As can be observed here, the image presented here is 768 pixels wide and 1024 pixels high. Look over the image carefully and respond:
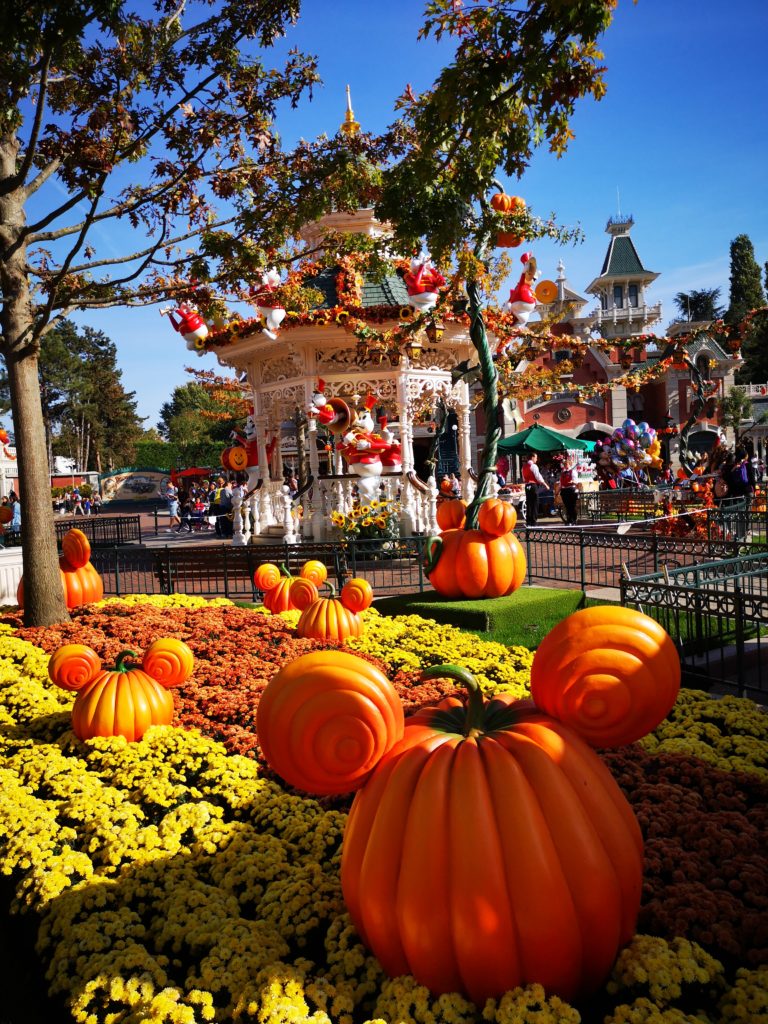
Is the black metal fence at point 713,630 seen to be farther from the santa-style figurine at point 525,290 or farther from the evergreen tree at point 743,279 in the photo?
the evergreen tree at point 743,279

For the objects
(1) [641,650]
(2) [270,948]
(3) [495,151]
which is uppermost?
(3) [495,151]

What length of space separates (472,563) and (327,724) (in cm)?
587

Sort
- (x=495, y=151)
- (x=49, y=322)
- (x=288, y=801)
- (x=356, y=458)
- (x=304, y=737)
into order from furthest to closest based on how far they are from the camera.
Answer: (x=356, y=458), (x=49, y=322), (x=495, y=151), (x=288, y=801), (x=304, y=737)

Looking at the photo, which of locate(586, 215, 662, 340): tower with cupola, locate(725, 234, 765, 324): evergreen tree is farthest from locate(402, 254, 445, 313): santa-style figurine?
locate(725, 234, 765, 324): evergreen tree

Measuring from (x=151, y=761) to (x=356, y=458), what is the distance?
911 cm

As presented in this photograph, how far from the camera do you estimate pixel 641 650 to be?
2.54 m

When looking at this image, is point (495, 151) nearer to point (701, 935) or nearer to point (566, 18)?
point (566, 18)

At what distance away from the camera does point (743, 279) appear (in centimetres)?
5606

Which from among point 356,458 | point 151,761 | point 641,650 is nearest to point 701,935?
point 641,650

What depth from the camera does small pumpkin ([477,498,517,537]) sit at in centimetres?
780

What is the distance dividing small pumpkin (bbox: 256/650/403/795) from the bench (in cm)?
858

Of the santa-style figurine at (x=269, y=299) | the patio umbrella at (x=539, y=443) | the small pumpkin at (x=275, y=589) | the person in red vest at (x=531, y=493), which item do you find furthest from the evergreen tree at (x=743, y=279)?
the small pumpkin at (x=275, y=589)

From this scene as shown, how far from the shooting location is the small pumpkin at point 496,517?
7.80 meters

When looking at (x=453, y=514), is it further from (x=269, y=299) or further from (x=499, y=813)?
(x=499, y=813)
